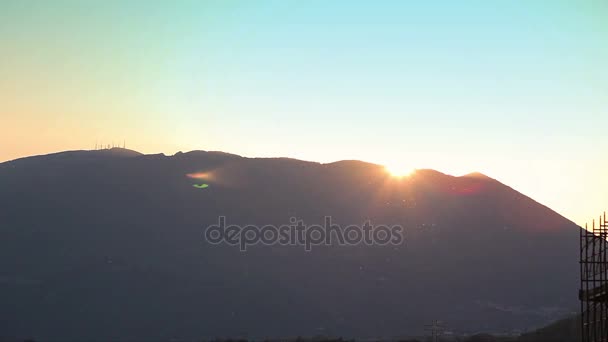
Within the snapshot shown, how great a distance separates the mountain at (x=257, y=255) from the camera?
11612cm

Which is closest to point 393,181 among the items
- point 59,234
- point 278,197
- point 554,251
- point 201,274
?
point 278,197

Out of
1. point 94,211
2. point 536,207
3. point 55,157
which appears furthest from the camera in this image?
point 55,157

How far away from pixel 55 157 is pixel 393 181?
77.3 meters

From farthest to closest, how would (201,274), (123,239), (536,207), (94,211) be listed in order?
(536,207) → (94,211) → (123,239) → (201,274)

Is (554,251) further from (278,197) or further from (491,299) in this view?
(278,197)

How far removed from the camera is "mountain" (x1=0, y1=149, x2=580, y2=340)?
11612 centimetres

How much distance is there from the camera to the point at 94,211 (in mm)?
148000

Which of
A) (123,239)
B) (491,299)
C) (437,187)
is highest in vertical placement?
(437,187)

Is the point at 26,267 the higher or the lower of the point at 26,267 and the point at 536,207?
the lower

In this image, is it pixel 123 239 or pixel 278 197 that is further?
pixel 278 197

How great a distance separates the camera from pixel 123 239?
455 ft

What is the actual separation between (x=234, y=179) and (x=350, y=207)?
27233mm

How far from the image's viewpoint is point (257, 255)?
136875 mm

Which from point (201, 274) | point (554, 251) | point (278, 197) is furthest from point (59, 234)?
point (554, 251)
